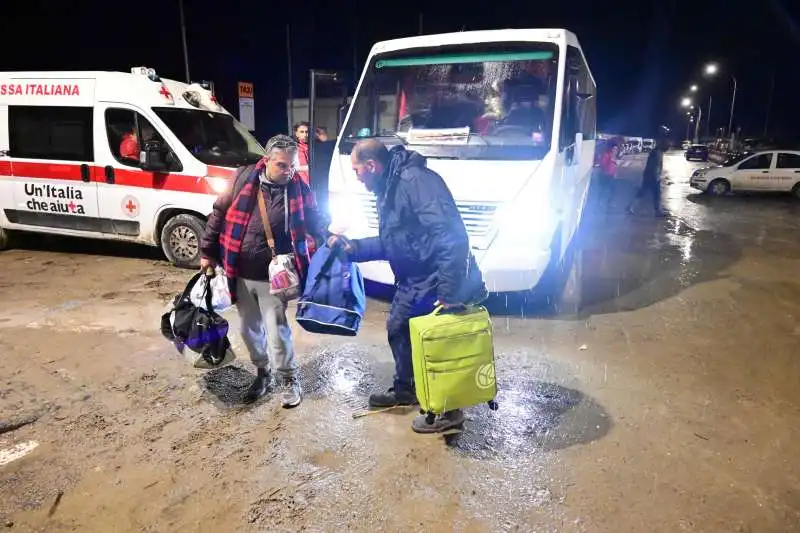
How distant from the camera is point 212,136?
24.8 ft


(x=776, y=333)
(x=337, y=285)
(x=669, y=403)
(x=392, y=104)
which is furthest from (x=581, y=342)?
(x=392, y=104)

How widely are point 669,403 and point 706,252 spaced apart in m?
5.52

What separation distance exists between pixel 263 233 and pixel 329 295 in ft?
1.97

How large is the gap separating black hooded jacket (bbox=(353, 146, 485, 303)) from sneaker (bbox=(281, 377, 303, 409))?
109 cm

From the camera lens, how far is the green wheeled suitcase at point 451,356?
118 inches

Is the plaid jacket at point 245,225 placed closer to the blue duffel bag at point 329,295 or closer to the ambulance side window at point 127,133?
the blue duffel bag at point 329,295

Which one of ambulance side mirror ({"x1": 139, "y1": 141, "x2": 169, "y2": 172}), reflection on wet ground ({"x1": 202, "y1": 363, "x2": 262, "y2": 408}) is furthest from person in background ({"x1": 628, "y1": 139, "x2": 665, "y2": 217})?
reflection on wet ground ({"x1": 202, "y1": 363, "x2": 262, "y2": 408})

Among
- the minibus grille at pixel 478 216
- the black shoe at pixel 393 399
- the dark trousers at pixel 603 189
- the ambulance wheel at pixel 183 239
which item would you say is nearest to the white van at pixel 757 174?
the dark trousers at pixel 603 189

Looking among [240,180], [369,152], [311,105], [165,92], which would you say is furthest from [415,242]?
[165,92]

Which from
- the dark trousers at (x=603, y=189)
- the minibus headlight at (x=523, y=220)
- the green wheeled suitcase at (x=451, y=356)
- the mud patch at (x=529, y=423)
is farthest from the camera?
the dark trousers at (x=603, y=189)

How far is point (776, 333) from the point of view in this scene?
5.14 metres

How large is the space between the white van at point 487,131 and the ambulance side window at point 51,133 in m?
3.83

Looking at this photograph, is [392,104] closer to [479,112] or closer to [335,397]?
[479,112]

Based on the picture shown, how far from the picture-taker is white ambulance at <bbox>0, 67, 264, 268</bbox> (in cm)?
687
